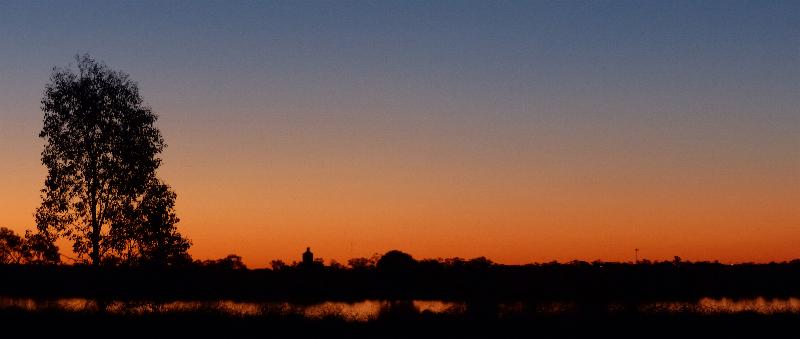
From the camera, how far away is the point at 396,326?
33.4 metres

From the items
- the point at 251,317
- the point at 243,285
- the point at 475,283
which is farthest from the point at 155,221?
the point at 475,283

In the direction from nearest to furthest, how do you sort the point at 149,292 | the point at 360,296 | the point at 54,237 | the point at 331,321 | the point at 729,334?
1. the point at 729,334
2. the point at 331,321
3. the point at 54,237
4. the point at 149,292
5. the point at 360,296

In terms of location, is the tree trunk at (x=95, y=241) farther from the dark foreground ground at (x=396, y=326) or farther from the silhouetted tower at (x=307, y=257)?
the silhouetted tower at (x=307, y=257)

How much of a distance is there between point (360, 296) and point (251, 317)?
35.1 metres

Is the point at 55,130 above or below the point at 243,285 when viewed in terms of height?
above

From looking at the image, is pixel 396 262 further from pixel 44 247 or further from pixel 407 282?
pixel 44 247

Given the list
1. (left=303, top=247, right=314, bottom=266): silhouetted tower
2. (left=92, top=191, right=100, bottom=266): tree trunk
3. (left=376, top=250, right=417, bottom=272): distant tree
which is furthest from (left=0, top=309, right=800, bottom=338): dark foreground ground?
(left=376, top=250, right=417, bottom=272): distant tree

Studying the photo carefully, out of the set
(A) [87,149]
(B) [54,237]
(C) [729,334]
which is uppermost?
(A) [87,149]

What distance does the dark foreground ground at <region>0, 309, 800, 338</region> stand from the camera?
1217 inches

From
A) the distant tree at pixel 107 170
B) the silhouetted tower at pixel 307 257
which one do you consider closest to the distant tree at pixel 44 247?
the distant tree at pixel 107 170

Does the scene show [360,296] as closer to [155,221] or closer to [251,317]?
[155,221]

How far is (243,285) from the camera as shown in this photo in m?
75.4

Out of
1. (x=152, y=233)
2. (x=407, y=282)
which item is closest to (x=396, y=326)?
(x=152, y=233)

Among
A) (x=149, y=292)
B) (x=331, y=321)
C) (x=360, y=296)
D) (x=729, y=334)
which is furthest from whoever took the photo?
(x=360, y=296)
